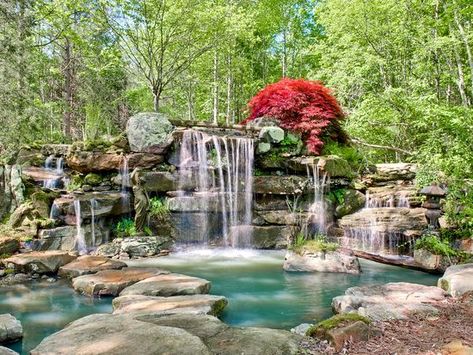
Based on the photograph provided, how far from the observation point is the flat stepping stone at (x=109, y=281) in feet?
19.2

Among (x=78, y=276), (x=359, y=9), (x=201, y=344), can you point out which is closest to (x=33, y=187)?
(x=78, y=276)

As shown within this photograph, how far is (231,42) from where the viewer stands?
648 inches

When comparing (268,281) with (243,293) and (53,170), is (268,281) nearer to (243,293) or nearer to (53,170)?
(243,293)

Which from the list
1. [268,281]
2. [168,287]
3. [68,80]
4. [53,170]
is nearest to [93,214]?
[53,170]

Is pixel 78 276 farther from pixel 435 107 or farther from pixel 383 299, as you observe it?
pixel 435 107

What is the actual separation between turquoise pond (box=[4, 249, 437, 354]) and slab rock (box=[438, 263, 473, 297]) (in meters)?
1.05

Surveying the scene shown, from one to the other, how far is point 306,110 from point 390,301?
302 inches

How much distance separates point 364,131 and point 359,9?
13.5 ft

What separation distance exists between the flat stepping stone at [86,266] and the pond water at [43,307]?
28cm

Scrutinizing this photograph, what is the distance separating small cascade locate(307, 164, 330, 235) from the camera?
10297 millimetres

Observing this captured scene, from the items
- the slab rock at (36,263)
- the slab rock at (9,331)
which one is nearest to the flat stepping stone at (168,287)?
the slab rock at (9,331)

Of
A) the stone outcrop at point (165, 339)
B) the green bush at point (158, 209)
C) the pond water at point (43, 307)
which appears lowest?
the pond water at point (43, 307)

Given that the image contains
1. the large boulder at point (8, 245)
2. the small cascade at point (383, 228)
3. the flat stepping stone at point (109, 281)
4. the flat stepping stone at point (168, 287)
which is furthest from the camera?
the small cascade at point (383, 228)

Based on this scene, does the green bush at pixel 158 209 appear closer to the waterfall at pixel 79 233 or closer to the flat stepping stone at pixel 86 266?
the waterfall at pixel 79 233
